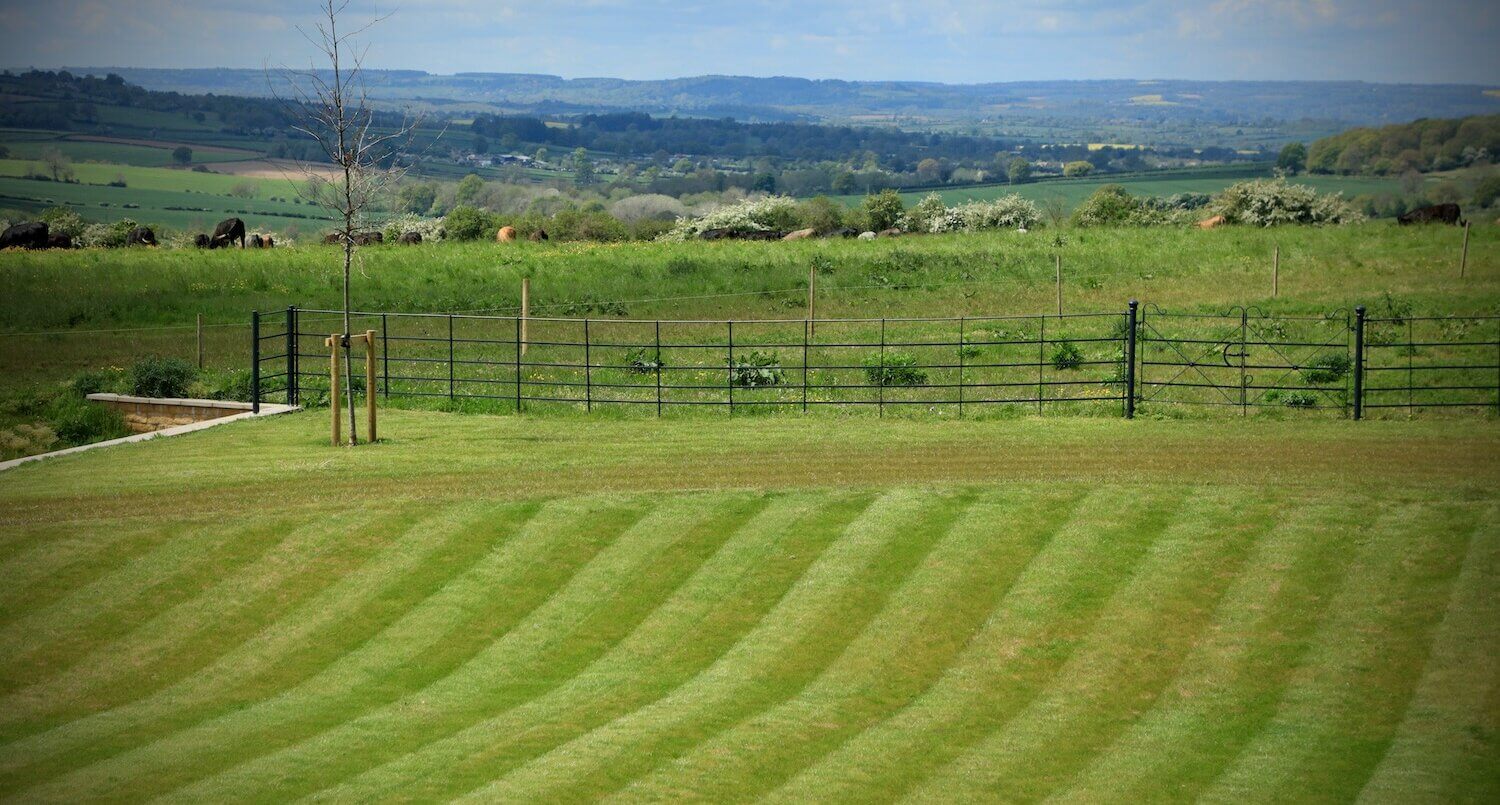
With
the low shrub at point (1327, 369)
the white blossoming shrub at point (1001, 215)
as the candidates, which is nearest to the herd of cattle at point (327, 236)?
the white blossoming shrub at point (1001, 215)

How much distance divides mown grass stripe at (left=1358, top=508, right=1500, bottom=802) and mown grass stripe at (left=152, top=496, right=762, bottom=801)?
7.38 m

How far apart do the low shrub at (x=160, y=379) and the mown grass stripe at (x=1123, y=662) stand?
60.7 feet

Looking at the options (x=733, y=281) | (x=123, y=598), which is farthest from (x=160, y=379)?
(x=733, y=281)

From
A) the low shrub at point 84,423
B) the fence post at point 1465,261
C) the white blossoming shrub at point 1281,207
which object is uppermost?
the white blossoming shrub at point 1281,207

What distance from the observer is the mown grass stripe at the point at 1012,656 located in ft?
36.1

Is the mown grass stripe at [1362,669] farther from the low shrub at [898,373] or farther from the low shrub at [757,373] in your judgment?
the low shrub at [757,373]

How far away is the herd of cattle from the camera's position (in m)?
50.2

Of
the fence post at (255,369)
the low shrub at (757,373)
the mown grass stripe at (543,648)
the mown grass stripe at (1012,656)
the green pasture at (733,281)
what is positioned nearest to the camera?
the mown grass stripe at (543,648)

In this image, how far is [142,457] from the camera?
792 inches

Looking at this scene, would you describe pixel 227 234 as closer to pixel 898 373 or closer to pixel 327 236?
pixel 327 236

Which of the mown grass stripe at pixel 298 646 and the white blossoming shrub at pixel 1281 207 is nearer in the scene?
the mown grass stripe at pixel 298 646

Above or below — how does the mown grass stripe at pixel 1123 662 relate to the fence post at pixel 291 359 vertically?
below

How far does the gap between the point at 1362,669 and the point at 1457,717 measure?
3.78ft

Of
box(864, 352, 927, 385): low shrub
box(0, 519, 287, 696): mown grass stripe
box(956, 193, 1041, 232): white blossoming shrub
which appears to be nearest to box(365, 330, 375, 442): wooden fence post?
box(0, 519, 287, 696): mown grass stripe
